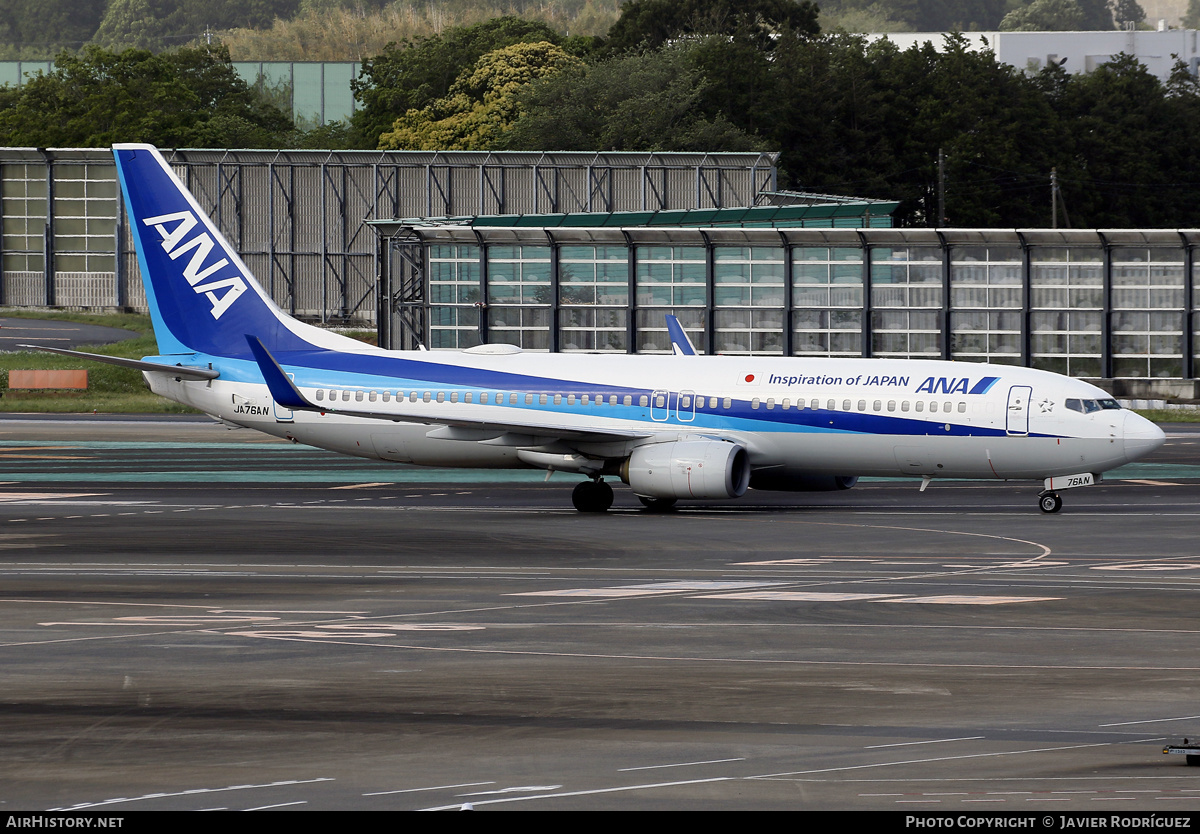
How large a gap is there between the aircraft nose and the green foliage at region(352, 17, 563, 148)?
11665 cm

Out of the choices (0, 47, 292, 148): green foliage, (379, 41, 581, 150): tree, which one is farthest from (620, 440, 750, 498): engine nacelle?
(0, 47, 292, 148): green foliage

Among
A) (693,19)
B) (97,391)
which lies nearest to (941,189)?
(693,19)

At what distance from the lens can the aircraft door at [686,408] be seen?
42.6 meters

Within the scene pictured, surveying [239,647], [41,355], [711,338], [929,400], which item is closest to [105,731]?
[239,647]

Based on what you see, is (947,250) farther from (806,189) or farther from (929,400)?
(806,189)

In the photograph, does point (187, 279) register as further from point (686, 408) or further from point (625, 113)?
point (625, 113)

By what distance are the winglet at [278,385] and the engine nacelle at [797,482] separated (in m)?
11.9

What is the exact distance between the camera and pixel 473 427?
4188cm

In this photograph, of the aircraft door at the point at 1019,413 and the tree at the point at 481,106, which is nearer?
the aircraft door at the point at 1019,413

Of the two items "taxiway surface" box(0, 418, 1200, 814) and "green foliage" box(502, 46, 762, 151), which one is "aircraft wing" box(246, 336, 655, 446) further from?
"green foliage" box(502, 46, 762, 151)

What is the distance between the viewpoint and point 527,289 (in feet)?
269

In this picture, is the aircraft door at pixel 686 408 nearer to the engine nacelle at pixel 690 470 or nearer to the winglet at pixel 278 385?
the engine nacelle at pixel 690 470

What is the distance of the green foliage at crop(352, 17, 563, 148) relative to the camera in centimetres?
15375

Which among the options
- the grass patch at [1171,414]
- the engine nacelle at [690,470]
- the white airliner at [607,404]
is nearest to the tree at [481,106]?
the grass patch at [1171,414]
